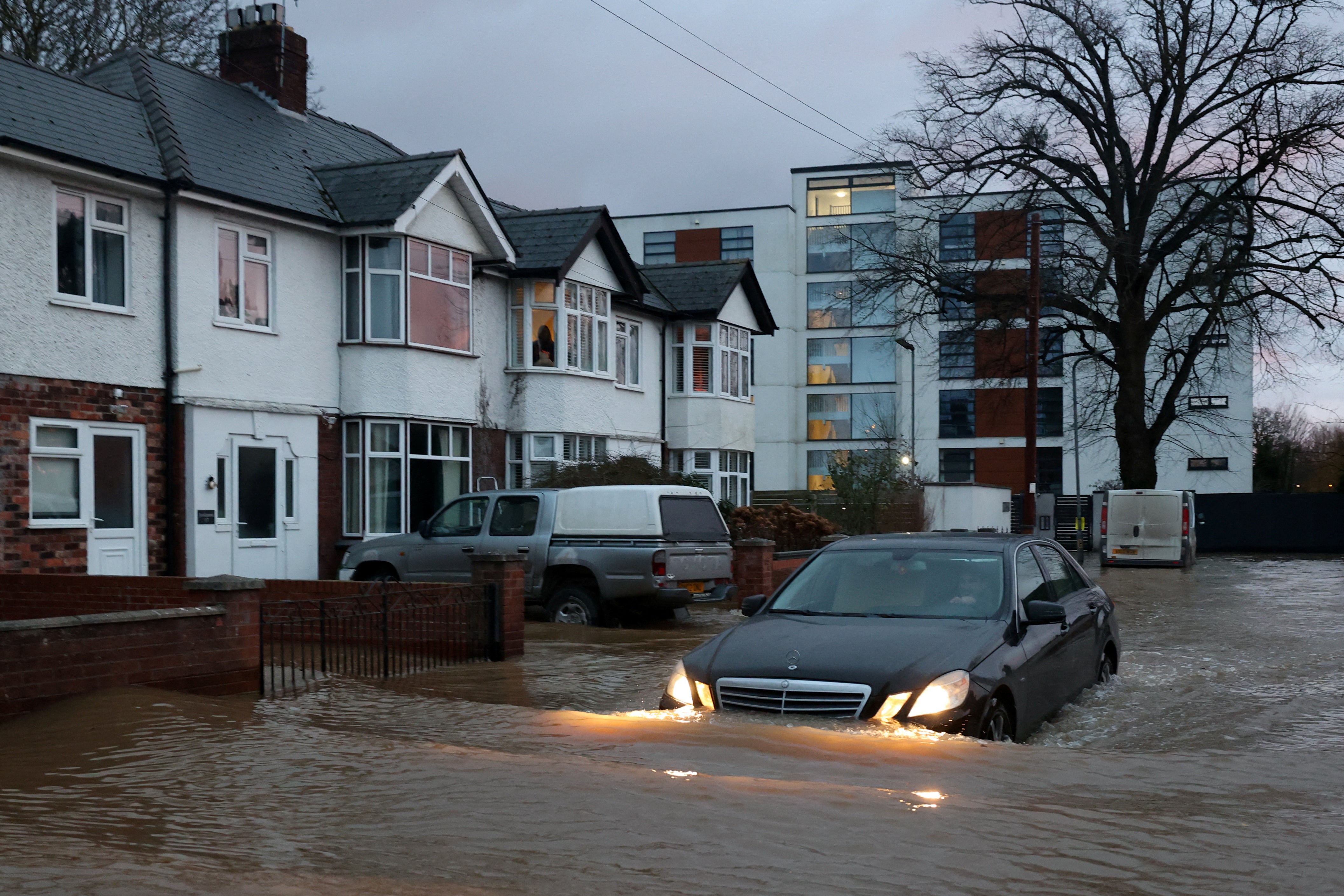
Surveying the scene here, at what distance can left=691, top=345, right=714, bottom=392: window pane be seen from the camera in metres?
30.9

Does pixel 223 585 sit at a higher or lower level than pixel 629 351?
lower

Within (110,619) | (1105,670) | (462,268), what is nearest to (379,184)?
(462,268)

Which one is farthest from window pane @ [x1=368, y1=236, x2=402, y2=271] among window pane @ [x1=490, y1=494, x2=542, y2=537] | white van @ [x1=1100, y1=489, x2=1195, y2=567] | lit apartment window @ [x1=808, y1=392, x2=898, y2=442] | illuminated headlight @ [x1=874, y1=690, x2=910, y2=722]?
lit apartment window @ [x1=808, y1=392, x2=898, y2=442]

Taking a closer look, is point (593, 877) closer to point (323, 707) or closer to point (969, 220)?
point (323, 707)

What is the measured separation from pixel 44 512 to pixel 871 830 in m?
14.0

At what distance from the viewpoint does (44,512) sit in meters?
16.2

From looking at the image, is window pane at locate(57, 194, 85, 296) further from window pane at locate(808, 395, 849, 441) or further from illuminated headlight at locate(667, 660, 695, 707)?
window pane at locate(808, 395, 849, 441)

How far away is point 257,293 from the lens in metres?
19.5

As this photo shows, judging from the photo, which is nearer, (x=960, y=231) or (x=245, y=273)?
(x=245, y=273)

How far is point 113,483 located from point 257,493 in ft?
7.85

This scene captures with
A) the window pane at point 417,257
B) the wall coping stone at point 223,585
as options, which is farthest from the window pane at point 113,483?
the wall coping stone at point 223,585

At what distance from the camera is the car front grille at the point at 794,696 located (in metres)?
7.16

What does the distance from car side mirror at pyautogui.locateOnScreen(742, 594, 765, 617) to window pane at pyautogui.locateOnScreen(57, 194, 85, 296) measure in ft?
37.6

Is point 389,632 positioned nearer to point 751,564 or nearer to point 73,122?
point 751,564
